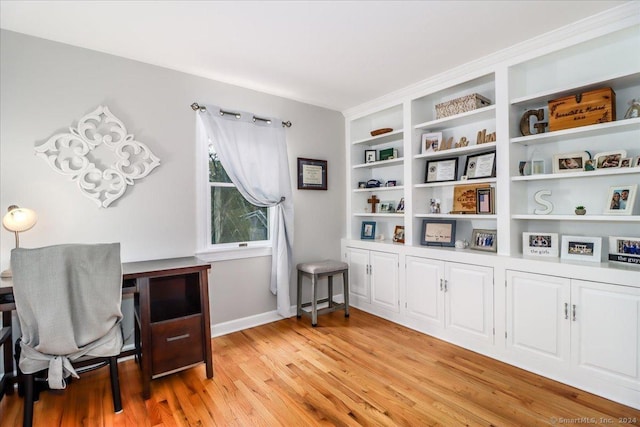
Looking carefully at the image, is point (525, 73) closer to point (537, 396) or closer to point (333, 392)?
point (537, 396)

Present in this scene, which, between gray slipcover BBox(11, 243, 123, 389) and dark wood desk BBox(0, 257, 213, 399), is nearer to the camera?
gray slipcover BBox(11, 243, 123, 389)

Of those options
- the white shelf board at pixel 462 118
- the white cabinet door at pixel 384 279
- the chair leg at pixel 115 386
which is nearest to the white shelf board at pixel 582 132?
the white shelf board at pixel 462 118

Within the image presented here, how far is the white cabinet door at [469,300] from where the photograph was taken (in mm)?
2576

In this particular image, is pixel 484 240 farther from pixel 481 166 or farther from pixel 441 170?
pixel 441 170

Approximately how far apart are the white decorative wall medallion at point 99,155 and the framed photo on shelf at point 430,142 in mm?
2580

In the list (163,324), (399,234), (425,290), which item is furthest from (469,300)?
(163,324)

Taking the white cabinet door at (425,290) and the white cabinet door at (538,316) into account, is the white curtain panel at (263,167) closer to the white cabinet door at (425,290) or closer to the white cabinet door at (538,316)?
the white cabinet door at (425,290)

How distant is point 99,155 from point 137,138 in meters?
0.31

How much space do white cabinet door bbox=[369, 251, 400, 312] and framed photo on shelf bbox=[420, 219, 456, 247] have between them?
368mm

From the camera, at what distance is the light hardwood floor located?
184 cm

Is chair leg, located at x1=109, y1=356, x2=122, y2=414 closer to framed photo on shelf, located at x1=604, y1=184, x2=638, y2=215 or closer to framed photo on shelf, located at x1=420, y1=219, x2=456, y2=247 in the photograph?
framed photo on shelf, located at x1=420, y1=219, x2=456, y2=247

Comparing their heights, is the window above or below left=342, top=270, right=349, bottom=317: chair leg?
above

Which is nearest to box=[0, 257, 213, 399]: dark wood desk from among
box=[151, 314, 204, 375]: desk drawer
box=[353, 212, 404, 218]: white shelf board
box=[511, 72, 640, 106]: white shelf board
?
box=[151, 314, 204, 375]: desk drawer

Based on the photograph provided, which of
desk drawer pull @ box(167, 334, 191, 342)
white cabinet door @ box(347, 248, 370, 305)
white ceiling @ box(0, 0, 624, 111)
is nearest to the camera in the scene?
white ceiling @ box(0, 0, 624, 111)
